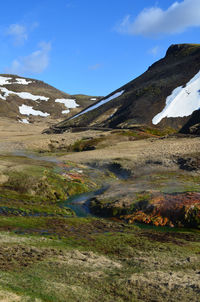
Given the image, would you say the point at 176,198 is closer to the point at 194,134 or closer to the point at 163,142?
the point at 163,142

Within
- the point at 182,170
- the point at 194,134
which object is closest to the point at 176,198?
the point at 182,170

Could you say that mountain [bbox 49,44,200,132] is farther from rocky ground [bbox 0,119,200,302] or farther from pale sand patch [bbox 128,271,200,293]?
pale sand patch [bbox 128,271,200,293]

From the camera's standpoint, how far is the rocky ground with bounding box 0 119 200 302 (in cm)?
1398

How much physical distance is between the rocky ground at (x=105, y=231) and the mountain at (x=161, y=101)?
40.5m

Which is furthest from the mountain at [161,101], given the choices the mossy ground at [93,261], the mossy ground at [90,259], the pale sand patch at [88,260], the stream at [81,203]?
the pale sand patch at [88,260]

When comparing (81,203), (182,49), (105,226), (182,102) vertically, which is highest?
(182,49)

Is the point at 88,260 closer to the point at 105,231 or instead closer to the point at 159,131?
the point at 105,231

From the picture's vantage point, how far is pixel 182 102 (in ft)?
317

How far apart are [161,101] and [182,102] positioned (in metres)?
7.18

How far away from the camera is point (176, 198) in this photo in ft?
100

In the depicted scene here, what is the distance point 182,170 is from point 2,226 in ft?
103

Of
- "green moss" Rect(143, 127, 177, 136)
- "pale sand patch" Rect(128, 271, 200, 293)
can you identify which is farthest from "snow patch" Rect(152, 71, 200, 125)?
"pale sand patch" Rect(128, 271, 200, 293)

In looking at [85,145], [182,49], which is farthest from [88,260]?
[182,49]

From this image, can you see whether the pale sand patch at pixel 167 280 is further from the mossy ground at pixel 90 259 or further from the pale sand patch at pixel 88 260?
the pale sand patch at pixel 88 260
